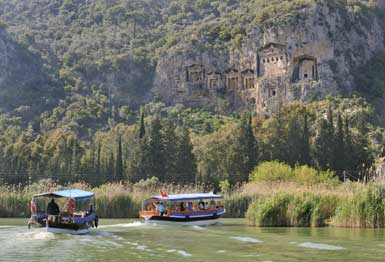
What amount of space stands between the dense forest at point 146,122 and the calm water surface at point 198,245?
96.2 ft

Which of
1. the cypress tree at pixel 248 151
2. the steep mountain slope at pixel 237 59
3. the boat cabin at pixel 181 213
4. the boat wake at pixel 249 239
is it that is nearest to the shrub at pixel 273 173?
the cypress tree at pixel 248 151

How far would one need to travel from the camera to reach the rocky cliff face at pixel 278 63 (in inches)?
5177

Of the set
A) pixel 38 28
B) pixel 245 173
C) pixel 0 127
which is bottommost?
pixel 245 173

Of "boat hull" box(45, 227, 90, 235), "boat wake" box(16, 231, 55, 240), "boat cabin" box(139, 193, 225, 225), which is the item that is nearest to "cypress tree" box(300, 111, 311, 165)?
"boat cabin" box(139, 193, 225, 225)

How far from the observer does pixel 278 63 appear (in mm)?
135250

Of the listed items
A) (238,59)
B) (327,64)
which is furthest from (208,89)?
(327,64)

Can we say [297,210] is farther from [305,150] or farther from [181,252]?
[305,150]

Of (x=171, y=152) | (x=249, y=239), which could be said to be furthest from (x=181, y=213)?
(x=171, y=152)

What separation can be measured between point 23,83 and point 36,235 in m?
122

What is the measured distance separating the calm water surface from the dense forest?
29.3 metres

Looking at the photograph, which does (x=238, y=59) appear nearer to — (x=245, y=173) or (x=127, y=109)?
(x=127, y=109)

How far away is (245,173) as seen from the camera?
8756 cm

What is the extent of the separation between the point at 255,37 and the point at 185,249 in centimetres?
10991

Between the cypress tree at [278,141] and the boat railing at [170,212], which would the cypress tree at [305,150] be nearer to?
the cypress tree at [278,141]
